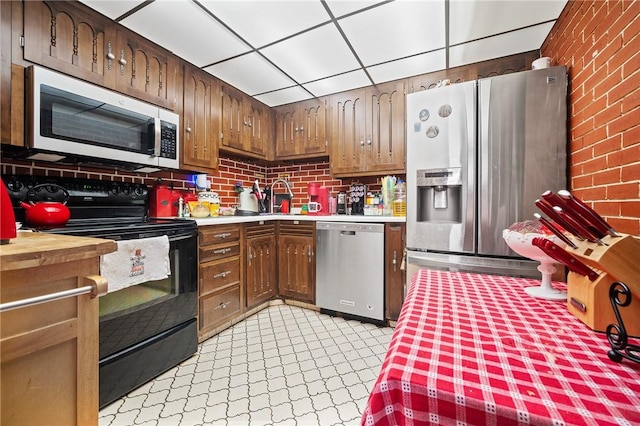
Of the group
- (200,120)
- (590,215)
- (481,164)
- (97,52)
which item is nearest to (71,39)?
(97,52)

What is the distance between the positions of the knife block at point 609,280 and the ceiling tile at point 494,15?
5.60ft

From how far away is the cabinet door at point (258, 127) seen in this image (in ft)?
9.73

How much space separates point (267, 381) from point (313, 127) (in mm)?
2427

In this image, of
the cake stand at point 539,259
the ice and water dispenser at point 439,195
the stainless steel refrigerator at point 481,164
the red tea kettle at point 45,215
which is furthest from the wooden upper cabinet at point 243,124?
the cake stand at point 539,259

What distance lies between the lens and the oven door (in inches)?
56.1

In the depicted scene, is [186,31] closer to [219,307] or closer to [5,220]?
[5,220]

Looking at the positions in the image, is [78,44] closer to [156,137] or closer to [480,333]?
[156,137]

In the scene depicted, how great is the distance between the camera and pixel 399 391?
42cm

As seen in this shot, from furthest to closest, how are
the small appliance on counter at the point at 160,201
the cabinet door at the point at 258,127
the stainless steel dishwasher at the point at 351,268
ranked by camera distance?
the cabinet door at the point at 258,127 → the stainless steel dishwasher at the point at 351,268 → the small appliance on counter at the point at 160,201

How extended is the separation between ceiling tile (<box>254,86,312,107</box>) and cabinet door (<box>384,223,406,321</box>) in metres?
1.66

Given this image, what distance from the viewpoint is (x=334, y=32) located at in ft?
6.34

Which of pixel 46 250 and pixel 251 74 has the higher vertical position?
pixel 251 74

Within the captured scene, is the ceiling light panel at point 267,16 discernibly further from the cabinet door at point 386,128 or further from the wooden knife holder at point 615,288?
the wooden knife holder at point 615,288

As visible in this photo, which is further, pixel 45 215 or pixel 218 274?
pixel 218 274
